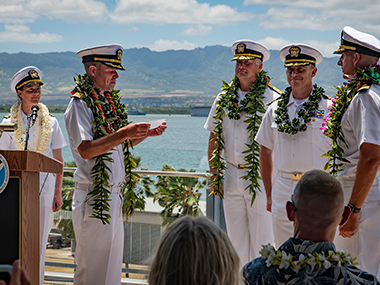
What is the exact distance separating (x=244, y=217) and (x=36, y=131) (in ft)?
6.56

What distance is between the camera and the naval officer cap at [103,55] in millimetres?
2943

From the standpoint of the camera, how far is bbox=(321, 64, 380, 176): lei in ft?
8.11

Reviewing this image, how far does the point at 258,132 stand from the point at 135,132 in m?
1.12

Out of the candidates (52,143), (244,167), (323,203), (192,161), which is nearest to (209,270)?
(323,203)

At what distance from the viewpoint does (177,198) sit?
4.20m

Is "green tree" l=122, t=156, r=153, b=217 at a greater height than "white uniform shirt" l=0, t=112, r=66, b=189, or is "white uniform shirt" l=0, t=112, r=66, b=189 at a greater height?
"white uniform shirt" l=0, t=112, r=66, b=189

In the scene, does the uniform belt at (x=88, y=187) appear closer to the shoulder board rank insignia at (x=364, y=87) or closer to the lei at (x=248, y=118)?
the lei at (x=248, y=118)

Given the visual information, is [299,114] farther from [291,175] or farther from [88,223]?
[88,223]

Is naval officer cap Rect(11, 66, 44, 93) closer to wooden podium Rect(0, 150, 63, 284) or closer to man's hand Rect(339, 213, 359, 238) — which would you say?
wooden podium Rect(0, 150, 63, 284)

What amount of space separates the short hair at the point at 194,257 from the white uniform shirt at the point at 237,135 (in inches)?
98.6

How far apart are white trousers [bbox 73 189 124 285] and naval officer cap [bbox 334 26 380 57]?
186 centimetres

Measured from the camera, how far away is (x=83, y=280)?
2.83m

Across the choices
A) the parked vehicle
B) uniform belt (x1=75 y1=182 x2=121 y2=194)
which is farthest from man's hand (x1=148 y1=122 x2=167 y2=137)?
the parked vehicle

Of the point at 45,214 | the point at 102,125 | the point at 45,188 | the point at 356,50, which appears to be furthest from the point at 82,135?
the point at 356,50
